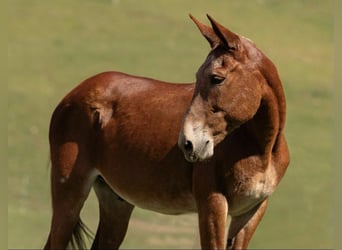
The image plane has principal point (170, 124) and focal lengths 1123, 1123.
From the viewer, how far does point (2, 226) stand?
4.41m

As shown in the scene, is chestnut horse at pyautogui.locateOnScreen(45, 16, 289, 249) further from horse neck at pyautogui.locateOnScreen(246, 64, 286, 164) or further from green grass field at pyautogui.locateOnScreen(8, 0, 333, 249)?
green grass field at pyautogui.locateOnScreen(8, 0, 333, 249)

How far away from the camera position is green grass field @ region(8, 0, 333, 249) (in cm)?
1402

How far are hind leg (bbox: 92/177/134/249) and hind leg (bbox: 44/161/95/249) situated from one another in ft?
Answer: 0.75

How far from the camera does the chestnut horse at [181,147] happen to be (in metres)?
6.46

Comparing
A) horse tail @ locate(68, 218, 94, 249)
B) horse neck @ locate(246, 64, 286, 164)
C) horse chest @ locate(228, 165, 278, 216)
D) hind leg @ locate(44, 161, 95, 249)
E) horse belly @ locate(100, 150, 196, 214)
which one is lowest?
horse tail @ locate(68, 218, 94, 249)

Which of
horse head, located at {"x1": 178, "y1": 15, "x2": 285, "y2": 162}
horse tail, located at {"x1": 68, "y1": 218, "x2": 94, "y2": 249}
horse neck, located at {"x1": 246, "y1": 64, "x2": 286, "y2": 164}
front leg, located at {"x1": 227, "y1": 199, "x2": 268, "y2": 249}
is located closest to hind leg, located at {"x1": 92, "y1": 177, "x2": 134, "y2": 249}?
horse tail, located at {"x1": 68, "y1": 218, "x2": 94, "y2": 249}

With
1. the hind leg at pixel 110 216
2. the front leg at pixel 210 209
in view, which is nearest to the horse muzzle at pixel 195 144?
the front leg at pixel 210 209

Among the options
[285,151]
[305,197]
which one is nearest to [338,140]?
[285,151]

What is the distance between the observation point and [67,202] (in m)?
7.96

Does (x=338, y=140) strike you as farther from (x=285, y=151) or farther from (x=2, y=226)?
(x=285, y=151)

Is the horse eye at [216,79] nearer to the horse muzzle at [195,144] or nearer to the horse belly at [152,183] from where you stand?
the horse muzzle at [195,144]

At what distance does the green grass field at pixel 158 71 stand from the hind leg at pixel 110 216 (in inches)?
163

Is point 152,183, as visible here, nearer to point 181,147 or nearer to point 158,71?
point 181,147

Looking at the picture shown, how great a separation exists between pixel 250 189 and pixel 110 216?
1.71 m
